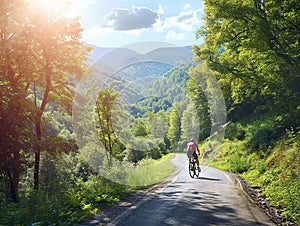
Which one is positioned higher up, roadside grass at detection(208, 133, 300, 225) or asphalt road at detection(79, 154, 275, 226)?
roadside grass at detection(208, 133, 300, 225)

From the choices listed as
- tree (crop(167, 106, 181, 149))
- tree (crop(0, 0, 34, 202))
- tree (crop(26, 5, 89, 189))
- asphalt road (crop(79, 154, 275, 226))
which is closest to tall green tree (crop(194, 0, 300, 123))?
asphalt road (crop(79, 154, 275, 226))

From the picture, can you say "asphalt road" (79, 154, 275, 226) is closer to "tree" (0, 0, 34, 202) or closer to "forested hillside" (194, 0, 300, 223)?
"forested hillside" (194, 0, 300, 223)

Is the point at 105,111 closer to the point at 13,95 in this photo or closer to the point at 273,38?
the point at 13,95

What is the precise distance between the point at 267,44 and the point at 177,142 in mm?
67437

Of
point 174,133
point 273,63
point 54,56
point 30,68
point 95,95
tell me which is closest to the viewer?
point 273,63

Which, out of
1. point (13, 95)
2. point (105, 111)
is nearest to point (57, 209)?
point (13, 95)

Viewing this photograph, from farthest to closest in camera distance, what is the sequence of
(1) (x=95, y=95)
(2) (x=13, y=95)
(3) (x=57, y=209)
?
(1) (x=95, y=95)
(2) (x=13, y=95)
(3) (x=57, y=209)

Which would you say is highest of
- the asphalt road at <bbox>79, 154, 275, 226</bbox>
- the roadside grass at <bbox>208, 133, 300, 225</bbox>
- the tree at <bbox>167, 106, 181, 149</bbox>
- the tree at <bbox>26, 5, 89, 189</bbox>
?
the tree at <bbox>26, 5, 89, 189</bbox>

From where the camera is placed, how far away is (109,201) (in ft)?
32.7

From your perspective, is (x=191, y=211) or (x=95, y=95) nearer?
(x=191, y=211)

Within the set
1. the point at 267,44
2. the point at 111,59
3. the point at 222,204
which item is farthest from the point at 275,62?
the point at 111,59

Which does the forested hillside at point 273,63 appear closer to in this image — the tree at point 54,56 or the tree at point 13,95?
the tree at point 54,56

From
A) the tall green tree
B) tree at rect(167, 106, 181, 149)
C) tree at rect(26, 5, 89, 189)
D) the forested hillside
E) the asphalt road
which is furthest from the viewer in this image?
tree at rect(167, 106, 181, 149)

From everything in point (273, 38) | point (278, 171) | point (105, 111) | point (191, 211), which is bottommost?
point (191, 211)
